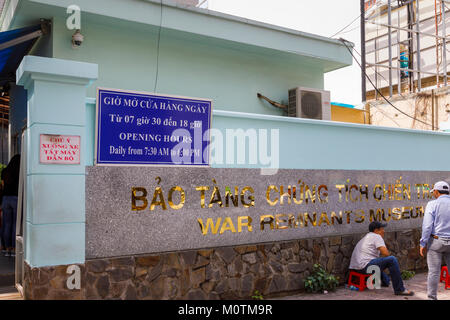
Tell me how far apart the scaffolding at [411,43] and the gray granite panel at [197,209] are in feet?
24.2

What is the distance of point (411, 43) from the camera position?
15.2 meters

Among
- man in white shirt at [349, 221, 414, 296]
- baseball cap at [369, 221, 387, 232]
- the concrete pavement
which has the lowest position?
the concrete pavement

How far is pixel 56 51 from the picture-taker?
702cm

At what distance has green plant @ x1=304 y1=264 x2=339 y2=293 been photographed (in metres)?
6.88

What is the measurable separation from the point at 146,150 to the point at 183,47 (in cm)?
339

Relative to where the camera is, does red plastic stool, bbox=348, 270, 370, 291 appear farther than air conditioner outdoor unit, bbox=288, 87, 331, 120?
No

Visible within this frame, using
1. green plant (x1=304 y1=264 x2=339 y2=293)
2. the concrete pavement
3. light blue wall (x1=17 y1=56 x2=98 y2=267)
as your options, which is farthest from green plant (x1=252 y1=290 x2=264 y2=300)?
light blue wall (x1=17 y1=56 x2=98 y2=267)

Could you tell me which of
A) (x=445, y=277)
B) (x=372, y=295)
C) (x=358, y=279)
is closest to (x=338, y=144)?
(x=358, y=279)

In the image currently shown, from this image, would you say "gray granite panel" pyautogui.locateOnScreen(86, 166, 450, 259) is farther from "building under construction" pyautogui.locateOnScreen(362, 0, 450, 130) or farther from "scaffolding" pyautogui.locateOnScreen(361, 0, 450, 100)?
"scaffolding" pyautogui.locateOnScreen(361, 0, 450, 100)

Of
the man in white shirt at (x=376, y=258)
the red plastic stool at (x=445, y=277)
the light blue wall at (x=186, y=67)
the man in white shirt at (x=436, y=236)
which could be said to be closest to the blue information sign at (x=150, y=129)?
the light blue wall at (x=186, y=67)

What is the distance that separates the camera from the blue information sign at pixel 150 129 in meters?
5.33

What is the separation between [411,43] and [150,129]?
12.8 meters

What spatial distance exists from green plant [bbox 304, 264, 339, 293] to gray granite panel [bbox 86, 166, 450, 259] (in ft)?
1.99

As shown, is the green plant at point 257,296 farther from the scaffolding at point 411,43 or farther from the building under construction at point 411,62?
the scaffolding at point 411,43
